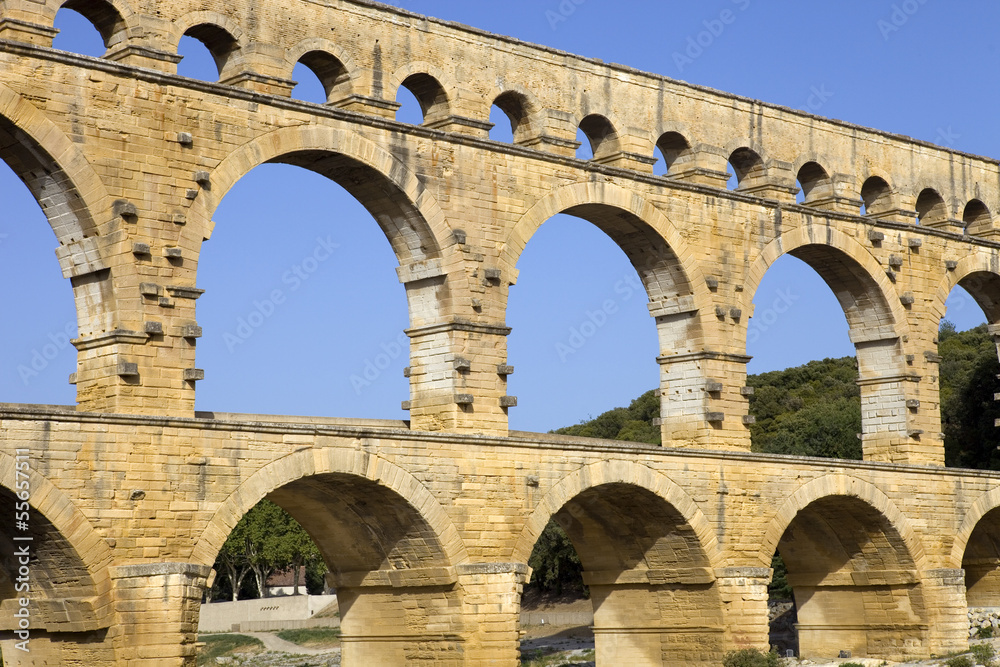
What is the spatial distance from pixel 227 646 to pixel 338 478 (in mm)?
27010

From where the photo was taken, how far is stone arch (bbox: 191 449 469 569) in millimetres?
18328

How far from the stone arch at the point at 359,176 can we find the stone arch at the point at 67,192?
1442mm

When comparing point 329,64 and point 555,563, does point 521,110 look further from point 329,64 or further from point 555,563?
point 555,563

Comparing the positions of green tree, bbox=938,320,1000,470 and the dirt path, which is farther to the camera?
the dirt path

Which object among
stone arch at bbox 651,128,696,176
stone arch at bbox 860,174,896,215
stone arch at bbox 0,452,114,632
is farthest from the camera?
stone arch at bbox 860,174,896,215

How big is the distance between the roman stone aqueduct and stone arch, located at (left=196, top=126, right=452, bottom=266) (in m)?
0.05

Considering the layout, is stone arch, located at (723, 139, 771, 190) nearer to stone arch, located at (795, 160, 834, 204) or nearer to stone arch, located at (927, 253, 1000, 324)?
stone arch, located at (795, 160, 834, 204)

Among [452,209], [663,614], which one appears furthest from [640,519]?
[452,209]

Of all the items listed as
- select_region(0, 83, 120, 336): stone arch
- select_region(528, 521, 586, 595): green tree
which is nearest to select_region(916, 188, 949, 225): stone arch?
select_region(528, 521, 586, 595): green tree

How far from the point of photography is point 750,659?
75.7 ft

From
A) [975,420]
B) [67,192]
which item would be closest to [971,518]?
[975,420]

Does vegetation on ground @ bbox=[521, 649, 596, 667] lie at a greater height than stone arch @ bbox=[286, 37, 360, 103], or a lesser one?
lesser

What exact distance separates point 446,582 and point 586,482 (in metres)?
2.73

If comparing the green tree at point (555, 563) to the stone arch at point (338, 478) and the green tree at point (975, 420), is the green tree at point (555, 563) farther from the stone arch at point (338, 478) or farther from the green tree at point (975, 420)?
the stone arch at point (338, 478)
